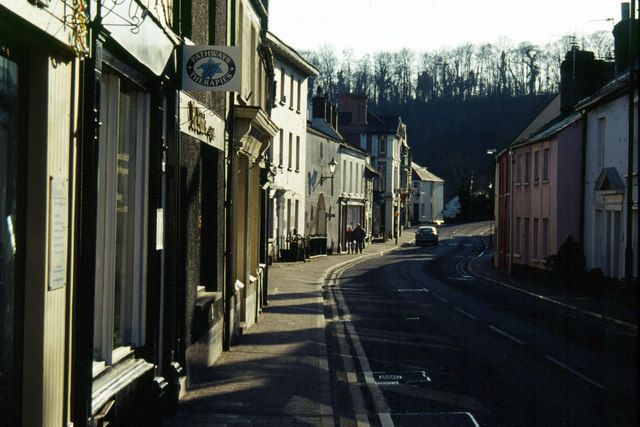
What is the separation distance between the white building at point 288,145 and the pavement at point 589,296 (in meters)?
10.1

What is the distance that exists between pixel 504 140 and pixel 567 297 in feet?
341

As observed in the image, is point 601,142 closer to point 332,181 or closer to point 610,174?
point 610,174

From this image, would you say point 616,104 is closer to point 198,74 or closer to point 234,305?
point 234,305

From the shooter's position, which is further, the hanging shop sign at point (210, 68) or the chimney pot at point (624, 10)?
the chimney pot at point (624, 10)

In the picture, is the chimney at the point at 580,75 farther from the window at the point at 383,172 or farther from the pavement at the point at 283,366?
the window at the point at 383,172

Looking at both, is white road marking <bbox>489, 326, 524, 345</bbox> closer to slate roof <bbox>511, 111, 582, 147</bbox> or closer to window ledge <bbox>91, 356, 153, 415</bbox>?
window ledge <bbox>91, 356, 153, 415</bbox>

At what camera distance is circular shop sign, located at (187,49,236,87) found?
10.1m

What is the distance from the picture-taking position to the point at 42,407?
5.59m

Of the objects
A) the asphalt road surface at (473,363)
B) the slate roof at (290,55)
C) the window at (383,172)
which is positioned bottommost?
the asphalt road surface at (473,363)

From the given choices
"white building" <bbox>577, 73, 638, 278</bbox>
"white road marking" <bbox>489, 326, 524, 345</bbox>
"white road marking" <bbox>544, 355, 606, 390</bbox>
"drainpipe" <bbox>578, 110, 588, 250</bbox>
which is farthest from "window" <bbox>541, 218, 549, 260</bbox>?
"white road marking" <bbox>544, 355, 606, 390</bbox>

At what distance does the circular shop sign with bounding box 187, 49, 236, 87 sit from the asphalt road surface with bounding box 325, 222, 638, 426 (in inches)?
151

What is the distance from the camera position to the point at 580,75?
3984 centimetres

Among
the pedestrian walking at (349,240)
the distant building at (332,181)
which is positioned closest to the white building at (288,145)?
the distant building at (332,181)

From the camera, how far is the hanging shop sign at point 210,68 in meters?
10.1
